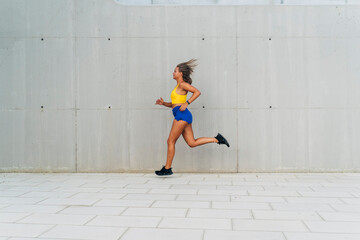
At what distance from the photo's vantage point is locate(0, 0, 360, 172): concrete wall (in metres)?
6.62

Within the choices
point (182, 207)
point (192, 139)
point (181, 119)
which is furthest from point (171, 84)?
point (182, 207)

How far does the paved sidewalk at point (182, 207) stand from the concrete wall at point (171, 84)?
580 mm

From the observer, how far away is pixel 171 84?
6.77 m

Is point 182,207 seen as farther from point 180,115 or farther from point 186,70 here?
point 186,70

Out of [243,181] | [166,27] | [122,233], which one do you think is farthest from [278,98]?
[122,233]

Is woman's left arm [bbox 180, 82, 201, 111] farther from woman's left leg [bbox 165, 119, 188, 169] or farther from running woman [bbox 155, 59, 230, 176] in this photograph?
woman's left leg [bbox 165, 119, 188, 169]

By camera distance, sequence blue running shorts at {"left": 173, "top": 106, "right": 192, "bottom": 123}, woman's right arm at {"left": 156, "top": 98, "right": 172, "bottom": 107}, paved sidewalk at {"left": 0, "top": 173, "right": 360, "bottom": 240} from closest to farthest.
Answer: paved sidewalk at {"left": 0, "top": 173, "right": 360, "bottom": 240} < blue running shorts at {"left": 173, "top": 106, "right": 192, "bottom": 123} < woman's right arm at {"left": 156, "top": 98, "right": 172, "bottom": 107}

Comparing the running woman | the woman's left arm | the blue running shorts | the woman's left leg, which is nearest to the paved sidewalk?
the woman's left leg

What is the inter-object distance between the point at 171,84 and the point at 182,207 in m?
3.21

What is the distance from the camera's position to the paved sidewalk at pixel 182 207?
3166 millimetres

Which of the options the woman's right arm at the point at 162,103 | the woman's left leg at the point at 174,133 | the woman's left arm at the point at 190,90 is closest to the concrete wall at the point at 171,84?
the woman's right arm at the point at 162,103

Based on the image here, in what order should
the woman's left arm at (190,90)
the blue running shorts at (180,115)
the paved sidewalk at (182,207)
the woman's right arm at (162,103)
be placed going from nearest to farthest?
the paved sidewalk at (182,207)
the woman's left arm at (190,90)
the blue running shorts at (180,115)
the woman's right arm at (162,103)

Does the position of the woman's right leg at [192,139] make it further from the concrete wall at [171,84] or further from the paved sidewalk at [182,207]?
the paved sidewalk at [182,207]

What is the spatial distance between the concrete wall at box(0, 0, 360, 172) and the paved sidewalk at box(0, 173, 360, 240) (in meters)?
0.58
